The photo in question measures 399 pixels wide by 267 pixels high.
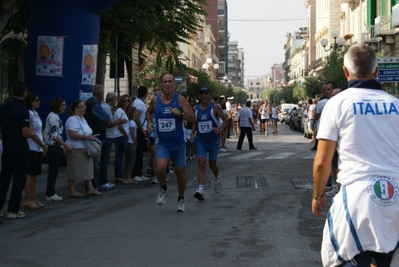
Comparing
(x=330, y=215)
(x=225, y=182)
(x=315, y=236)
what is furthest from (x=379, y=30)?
(x=330, y=215)

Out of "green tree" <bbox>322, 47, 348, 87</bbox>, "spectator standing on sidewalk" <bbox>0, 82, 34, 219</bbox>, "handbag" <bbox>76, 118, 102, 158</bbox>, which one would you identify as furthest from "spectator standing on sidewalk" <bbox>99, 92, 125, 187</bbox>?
"green tree" <bbox>322, 47, 348, 87</bbox>

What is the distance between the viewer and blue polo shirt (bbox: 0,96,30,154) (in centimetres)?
1048

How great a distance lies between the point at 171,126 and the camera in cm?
1082

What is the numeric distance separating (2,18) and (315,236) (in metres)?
9.63

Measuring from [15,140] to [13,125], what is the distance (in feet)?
0.64

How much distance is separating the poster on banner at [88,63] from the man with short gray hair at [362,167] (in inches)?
606

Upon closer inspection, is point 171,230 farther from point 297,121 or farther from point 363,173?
point 297,121

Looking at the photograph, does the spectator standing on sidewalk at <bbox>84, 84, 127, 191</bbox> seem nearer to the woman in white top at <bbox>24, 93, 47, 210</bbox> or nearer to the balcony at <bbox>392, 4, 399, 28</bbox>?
the woman in white top at <bbox>24, 93, 47, 210</bbox>

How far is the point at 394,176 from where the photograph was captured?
444cm

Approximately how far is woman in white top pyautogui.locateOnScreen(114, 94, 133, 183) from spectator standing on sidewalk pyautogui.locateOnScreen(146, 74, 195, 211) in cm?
404

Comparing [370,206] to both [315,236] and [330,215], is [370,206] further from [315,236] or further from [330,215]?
[315,236]

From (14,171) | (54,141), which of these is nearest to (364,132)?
(14,171)

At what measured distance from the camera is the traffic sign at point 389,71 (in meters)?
27.9

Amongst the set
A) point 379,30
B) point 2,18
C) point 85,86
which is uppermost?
point 379,30
